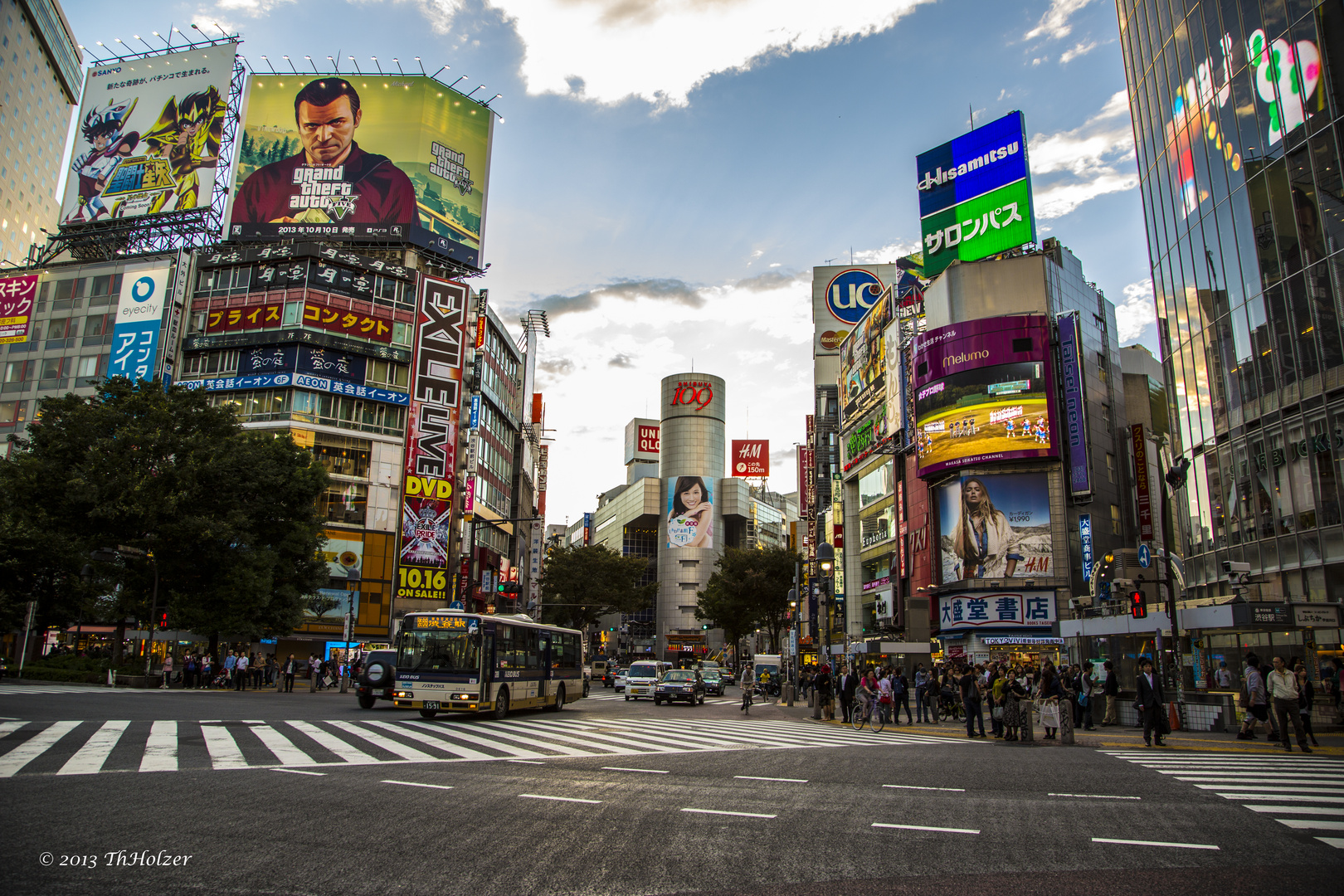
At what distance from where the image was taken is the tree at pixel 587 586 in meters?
74.3

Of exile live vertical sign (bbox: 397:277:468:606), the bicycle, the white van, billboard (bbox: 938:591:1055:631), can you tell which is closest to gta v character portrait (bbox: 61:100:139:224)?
exile live vertical sign (bbox: 397:277:468:606)

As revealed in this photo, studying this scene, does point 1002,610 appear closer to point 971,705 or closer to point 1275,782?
point 971,705

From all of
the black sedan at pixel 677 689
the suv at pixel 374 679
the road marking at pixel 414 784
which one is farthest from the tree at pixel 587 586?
the road marking at pixel 414 784

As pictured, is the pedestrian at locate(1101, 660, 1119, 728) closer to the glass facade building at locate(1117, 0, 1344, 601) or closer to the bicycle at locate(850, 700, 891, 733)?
the bicycle at locate(850, 700, 891, 733)

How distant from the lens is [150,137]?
2441 inches

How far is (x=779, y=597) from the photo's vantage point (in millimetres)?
72125

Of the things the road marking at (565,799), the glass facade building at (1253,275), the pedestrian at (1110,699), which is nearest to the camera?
the road marking at (565,799)

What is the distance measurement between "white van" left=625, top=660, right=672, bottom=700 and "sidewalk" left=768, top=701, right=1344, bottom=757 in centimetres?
1767

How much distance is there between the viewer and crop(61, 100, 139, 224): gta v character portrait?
62.3 metres

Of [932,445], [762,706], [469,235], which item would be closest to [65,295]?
[469,235]

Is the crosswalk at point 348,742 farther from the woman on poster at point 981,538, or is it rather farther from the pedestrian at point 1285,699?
the woman on poster at point 981,538

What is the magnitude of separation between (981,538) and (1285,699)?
3380cm

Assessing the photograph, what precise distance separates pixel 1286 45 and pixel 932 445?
92.5 ft

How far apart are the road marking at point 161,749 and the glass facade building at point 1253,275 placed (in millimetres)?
28476
